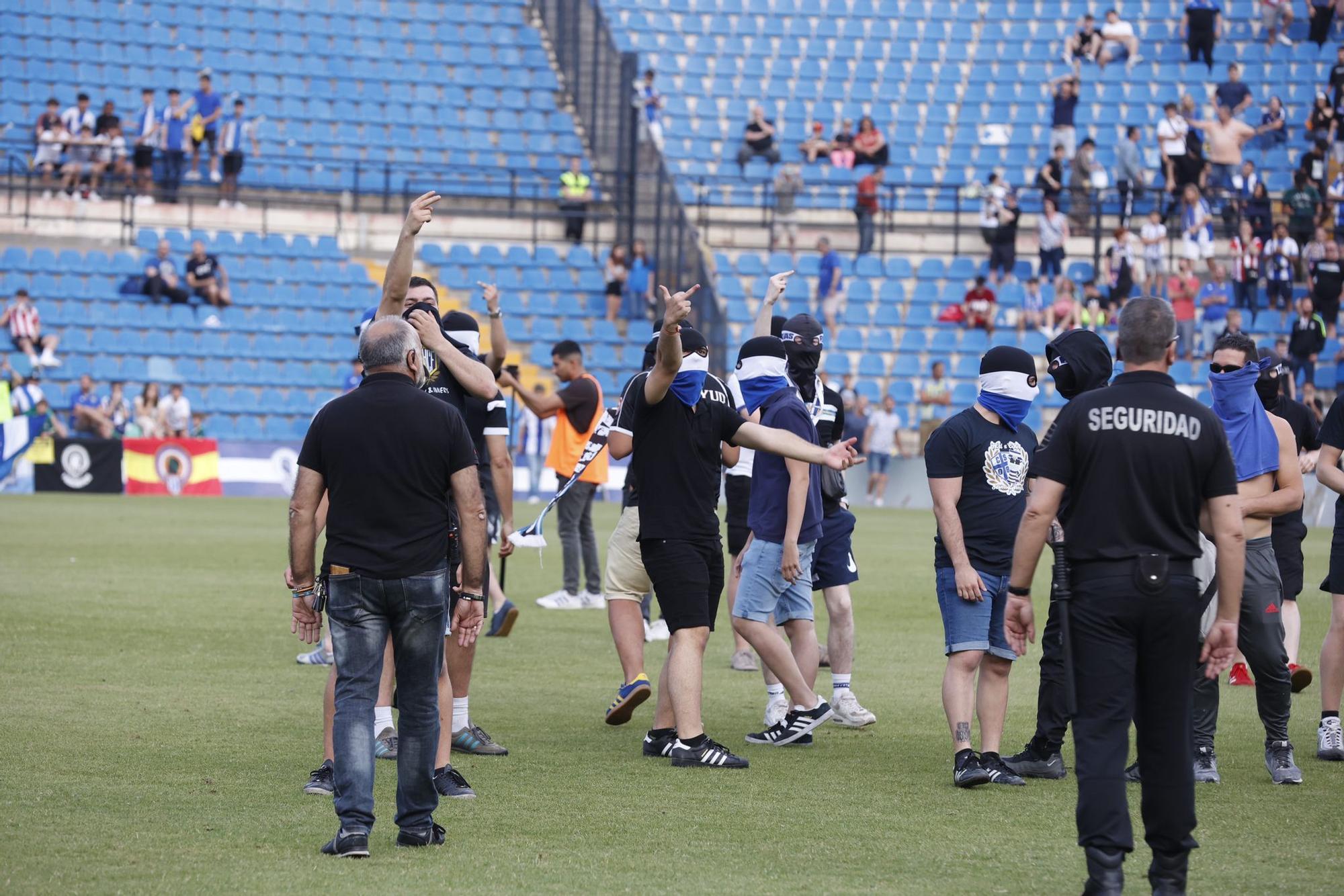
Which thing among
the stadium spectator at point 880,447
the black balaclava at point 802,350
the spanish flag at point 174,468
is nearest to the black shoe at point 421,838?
the black balaclava at point 802,350

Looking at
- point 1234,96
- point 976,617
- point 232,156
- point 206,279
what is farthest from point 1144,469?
point 1234,96

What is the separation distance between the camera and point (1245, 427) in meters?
7.85

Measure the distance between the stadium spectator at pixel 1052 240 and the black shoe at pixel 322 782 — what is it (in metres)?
24.6

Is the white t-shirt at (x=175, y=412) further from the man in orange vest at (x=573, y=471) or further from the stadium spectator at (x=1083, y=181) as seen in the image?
the stadium spectator at (x=1083, y=181)

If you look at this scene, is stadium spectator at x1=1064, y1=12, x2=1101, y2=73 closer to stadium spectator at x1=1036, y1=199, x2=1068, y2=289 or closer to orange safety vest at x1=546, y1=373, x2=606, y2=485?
stadium spectator at x1=1036, y1=199, x2=1068, y2=289

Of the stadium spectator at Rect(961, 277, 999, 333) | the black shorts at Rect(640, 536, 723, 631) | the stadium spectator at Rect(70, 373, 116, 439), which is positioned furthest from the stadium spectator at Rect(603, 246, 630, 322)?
the black shorts at Rect(640, 536, 723, 631)

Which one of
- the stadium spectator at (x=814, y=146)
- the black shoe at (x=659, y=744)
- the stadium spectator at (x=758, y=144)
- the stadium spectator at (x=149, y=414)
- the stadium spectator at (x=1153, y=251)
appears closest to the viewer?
the black shoe at (x=659, y=744)

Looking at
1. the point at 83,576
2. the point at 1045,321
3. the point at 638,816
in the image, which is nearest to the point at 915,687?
the point at 638,816

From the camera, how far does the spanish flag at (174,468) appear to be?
26.5m

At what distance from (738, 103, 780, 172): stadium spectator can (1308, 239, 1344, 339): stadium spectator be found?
10.6m

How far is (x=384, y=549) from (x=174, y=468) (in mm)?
21859

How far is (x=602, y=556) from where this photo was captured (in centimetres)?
1834

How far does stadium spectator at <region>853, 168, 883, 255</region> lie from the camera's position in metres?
30.9

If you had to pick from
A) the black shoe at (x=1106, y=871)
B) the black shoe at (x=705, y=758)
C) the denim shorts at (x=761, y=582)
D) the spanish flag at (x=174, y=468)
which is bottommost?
the spanish flag at (x=174, y=468)
